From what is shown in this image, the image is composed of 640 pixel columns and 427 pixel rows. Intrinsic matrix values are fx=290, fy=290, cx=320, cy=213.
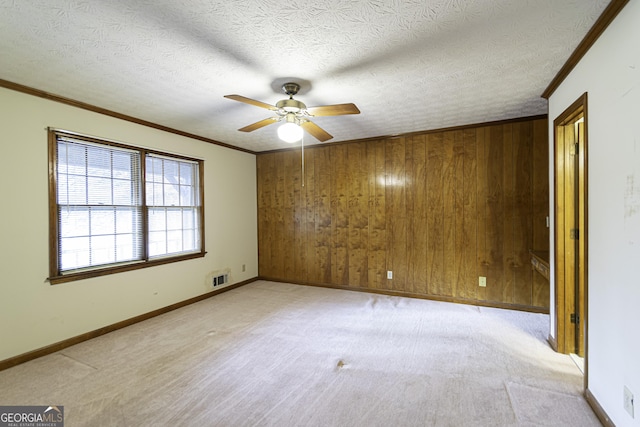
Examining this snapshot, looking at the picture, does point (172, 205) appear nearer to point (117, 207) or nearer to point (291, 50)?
point (117, 207)

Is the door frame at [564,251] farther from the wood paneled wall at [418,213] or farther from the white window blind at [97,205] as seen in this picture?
the white window blind at [97,205]

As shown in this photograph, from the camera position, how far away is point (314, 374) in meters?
2.32

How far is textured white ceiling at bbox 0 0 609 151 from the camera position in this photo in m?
1.61

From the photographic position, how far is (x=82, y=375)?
7.64ft

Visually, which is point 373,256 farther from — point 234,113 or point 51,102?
point 51,102

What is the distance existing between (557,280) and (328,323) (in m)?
2.28

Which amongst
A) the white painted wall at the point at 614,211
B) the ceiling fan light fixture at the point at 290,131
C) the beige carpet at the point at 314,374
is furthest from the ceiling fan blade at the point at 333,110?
the beige carpet at the point at 314,374

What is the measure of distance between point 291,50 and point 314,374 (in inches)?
95.9

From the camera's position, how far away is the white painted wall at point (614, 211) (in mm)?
1457

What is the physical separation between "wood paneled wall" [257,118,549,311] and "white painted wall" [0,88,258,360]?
5.72ft

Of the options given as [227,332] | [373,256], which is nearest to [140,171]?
[227,332]

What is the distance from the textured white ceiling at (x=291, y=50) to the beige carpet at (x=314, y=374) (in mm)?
2413

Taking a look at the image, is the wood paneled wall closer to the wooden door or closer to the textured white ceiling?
the textured white ceiling

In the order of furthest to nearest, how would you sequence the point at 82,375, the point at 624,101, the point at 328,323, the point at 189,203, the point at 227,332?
the point at 189,203 → the point at 328,323 → the point at 227,332 → the point at 82,375 → the point at 624,101
